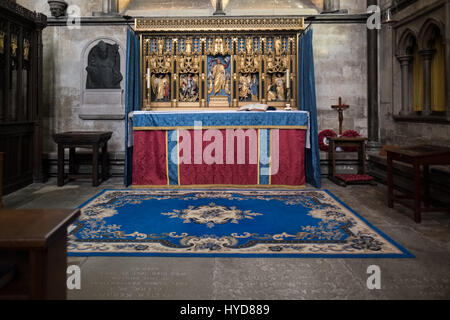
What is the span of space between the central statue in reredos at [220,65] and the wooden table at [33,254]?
5740mm

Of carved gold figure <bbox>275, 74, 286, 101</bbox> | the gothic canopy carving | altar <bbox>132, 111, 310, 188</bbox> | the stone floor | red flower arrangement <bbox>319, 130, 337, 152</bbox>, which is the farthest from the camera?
the gothic canopy carving

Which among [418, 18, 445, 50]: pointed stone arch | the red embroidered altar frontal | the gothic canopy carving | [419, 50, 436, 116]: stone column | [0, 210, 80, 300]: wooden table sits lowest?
[0, 210, 80, 300]: wooden table

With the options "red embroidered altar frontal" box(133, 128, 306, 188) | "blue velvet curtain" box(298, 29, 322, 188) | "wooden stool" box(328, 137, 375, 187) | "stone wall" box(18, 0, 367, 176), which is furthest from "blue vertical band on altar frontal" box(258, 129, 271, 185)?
"stone wall" box(18, 0, 367, 176)

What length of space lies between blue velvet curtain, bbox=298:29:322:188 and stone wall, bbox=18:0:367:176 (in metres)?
0.90

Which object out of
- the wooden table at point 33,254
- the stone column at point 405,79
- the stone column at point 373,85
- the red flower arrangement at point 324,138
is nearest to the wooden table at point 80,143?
the red flower arrangement at point 324,138

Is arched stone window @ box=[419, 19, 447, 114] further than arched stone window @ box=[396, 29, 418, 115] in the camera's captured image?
No

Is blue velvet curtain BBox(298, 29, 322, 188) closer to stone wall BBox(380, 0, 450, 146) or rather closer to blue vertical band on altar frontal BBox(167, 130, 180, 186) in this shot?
stone wall BBox(380, 0, 450, 146)

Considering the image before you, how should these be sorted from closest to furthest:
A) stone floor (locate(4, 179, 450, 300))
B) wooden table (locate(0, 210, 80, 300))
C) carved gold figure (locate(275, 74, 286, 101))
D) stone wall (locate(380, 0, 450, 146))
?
wooden table (locate(0, 210, 80, 300)) → stone floor (locate(4, 179, 450, 300)) → stone wall (locate(380, 0, 450, 146)) → carved gold figure (locate(275, 74, 286, 101))

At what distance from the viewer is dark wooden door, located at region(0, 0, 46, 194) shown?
5457 mm

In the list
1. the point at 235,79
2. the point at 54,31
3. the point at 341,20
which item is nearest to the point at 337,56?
the point at 341,20

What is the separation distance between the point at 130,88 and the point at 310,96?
3148 mm

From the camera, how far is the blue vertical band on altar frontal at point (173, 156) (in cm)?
584

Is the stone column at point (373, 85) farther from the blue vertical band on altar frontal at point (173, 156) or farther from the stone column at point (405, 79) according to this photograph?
the blue vertical band on altar frontal at point (173, 156)

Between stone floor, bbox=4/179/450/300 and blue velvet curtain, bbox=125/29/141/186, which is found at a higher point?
blue velvet curtain, bbox=125/29/141/186
